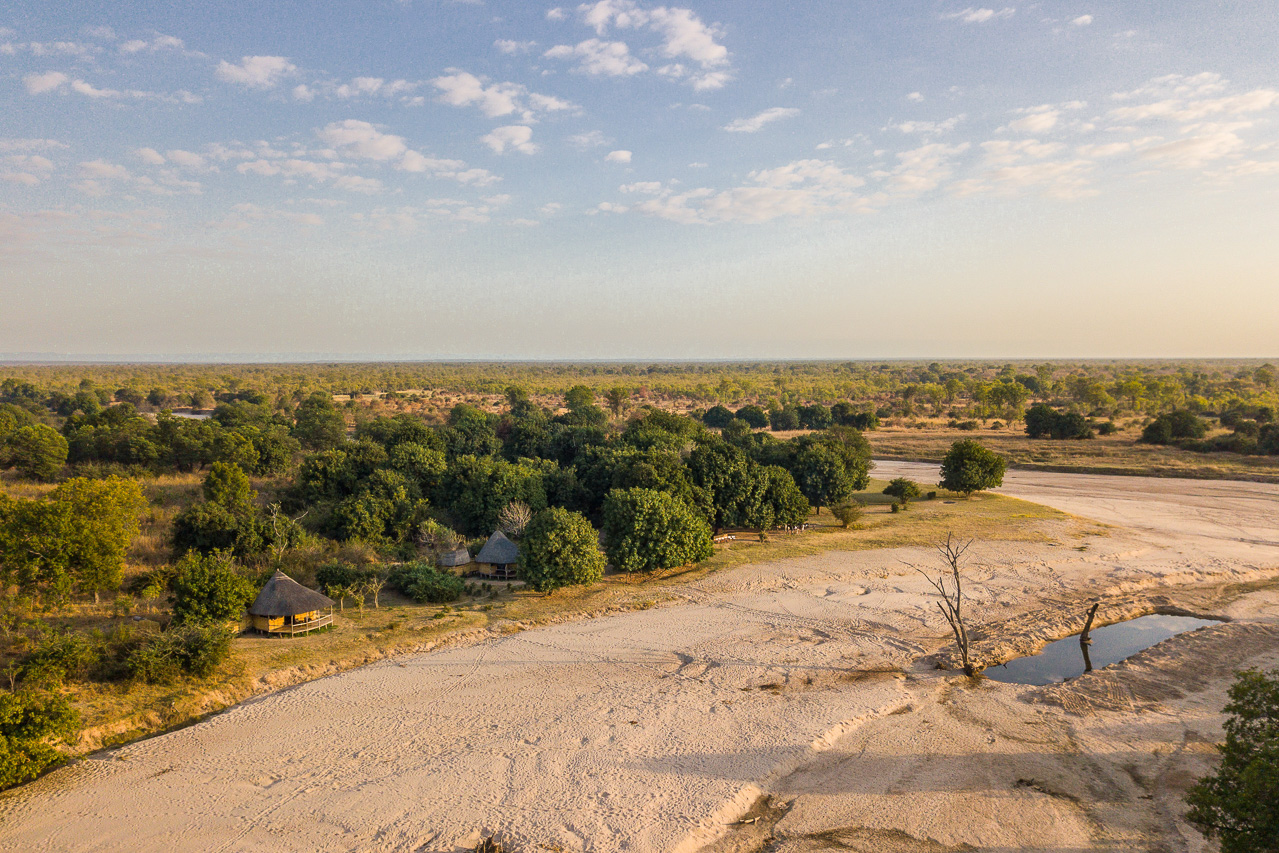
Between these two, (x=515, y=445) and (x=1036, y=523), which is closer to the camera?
(x=1036, y=523)

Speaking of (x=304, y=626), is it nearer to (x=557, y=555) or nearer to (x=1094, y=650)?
(x=557, y=555)

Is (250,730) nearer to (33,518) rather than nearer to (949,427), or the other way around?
(33,518)

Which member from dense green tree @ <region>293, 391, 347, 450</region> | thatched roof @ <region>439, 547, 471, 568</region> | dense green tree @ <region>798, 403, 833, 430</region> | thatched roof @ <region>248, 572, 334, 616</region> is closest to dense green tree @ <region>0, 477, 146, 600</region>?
thatched roof @ <region>248, 572, 334, 616</region>

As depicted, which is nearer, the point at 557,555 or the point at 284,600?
the point at 284,600

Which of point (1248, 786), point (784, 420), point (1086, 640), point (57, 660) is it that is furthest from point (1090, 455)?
point (57, 660)

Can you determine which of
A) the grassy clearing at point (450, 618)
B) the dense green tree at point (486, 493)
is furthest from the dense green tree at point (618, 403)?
the grassy clearing at point (450, 618)

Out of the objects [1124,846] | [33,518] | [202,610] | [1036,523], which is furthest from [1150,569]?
[33,518]

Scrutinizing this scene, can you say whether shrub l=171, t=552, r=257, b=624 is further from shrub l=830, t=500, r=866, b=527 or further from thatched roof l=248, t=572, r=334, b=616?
shrub l=830, t=500, r=866, b=527
